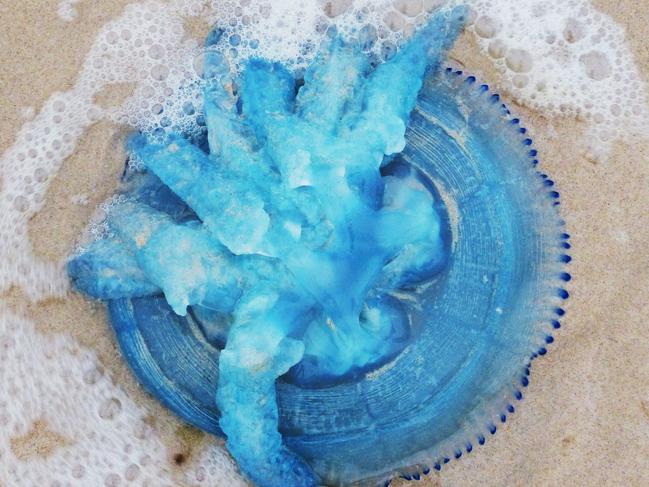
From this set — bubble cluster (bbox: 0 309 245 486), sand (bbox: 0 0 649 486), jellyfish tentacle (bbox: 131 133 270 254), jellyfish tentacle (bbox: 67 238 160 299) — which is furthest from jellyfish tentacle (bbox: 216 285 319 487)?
sand (bbox: 0 0 649 486)

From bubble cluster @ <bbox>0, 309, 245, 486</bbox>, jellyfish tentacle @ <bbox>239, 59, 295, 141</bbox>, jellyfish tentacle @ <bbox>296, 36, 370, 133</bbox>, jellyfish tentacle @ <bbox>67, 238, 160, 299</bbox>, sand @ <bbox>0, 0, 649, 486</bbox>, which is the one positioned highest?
jellyfish tentacle @ <bbox>296, 36, 370, 133</bbox>

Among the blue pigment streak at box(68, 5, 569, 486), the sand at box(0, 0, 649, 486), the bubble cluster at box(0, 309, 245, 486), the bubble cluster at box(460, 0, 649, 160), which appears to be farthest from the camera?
the bubble cluster at box(460, 0, 649, 160)

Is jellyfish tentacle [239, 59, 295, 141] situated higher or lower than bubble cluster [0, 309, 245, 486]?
higher

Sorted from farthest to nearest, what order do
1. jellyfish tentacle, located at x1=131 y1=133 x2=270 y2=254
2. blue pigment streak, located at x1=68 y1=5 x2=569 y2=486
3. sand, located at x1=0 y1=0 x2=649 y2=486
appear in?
sand, located at x1=0 y1=0 x2=649 y2=486 < blue pigment streak, located at x1=68 y1=5 x2=569 y2=486 < jellyfish tentacle, located at x1=131 y1=133 x2=270 y2=254

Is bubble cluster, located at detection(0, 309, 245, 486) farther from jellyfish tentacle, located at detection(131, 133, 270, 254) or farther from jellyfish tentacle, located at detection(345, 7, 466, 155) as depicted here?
jellyfish tentacle, located at detection(345, 7, 466, 155)

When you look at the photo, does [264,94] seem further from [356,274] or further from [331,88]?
[356,274]

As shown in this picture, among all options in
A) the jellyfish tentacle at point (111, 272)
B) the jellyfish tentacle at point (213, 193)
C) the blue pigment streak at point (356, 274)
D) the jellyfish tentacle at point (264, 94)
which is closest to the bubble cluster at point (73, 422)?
the blue pigment streak at point (356, 274)

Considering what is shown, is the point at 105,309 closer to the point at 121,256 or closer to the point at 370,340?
the point at 121,256
